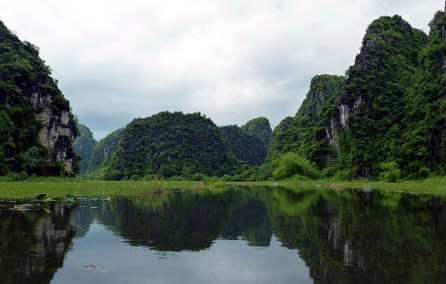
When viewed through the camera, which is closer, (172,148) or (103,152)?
(172,148)

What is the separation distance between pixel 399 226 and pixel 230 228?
6590 millimetres

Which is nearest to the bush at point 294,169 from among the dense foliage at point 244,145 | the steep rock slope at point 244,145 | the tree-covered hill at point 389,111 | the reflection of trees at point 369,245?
the tree-covered hill at point 389,111

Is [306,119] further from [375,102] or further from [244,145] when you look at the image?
[244,145]

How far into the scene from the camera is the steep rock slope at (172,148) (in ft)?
420

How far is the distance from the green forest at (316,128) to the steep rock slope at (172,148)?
1.42 ft

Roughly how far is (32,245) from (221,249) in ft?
17.8

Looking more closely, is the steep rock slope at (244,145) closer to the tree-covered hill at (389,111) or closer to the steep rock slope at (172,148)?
the steep rock slope at (172,148)

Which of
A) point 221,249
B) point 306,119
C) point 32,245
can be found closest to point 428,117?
point 221,249

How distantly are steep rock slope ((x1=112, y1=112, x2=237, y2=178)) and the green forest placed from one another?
43cm

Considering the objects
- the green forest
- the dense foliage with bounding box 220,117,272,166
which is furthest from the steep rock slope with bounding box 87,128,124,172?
the dense foliage with bounding box 220,117,272,166

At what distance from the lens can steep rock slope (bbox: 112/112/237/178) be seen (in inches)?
5044

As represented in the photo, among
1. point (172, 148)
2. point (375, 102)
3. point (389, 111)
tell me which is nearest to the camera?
point (389, 111)

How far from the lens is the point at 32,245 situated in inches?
371

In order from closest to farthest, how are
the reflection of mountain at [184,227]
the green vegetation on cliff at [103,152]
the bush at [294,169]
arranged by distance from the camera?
1. the reflection of mountain at [184,227]
2. the bush at [294,169]
3. the green vegetation on cliff at [103,152]
